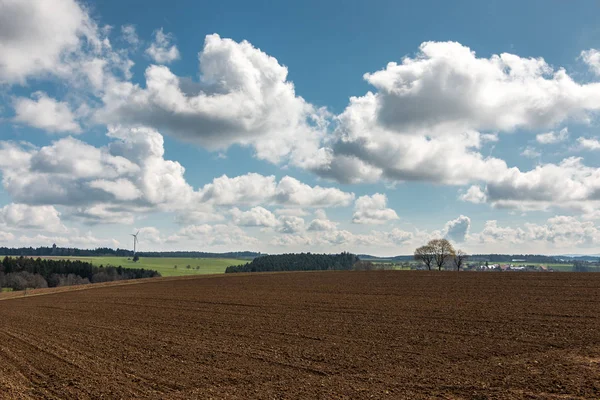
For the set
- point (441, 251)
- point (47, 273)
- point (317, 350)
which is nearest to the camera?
point (317, 350)

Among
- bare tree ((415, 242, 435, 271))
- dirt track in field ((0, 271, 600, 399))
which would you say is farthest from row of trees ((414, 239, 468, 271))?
dirt track in field ((0, 271, 600, 399))

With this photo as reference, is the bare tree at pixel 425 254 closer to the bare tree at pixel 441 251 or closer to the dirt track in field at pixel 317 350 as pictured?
the bare tree at pixel 441 251

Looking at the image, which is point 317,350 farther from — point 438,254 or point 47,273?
point 47,273

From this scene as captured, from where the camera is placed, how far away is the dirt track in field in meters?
15.9

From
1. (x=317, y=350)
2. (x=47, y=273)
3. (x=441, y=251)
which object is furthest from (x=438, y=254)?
(x=47, y=273)

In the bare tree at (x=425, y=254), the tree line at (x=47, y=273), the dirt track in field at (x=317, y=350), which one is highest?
the bare tree at (x=425, y=254)

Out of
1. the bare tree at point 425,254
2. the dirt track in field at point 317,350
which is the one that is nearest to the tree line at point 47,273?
the dirt track in field at point 317,350

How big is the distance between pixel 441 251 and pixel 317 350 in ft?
287

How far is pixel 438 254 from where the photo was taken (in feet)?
340

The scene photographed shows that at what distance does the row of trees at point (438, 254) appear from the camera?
102500 millimetres

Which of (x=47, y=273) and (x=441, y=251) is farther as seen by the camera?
(x=47, y=273)

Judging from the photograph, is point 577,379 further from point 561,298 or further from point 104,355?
point 561,298

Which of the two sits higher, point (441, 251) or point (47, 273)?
point (441, 251)

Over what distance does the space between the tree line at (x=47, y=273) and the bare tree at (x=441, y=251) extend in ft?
307
